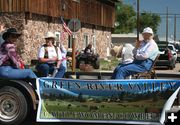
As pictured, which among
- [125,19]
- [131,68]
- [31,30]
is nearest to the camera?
[131,68]

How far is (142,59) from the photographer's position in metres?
9.05

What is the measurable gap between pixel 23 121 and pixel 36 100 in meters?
0.44

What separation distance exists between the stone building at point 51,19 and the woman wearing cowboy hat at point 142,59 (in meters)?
17.0

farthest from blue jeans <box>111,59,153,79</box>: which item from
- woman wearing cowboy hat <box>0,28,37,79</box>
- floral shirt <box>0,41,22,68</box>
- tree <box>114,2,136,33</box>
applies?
tree <box>114,2,136,33</box>

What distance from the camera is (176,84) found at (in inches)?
297

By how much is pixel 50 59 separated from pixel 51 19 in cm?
1976

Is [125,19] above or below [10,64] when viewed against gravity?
above

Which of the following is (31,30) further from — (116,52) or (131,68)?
(131,68)

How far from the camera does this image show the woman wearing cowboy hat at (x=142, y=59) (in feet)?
28.6

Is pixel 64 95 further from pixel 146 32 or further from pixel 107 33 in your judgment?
pixel 107 33

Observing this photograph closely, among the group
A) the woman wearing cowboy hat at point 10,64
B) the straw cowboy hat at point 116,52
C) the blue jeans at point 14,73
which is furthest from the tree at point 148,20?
the blue jeans at point 14,73

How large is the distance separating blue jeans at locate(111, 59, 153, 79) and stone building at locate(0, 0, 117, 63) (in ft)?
56.6

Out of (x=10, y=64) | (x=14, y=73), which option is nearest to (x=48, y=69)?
(x=10, y=64)

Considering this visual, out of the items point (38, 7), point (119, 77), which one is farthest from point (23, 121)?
point (38, 7)
